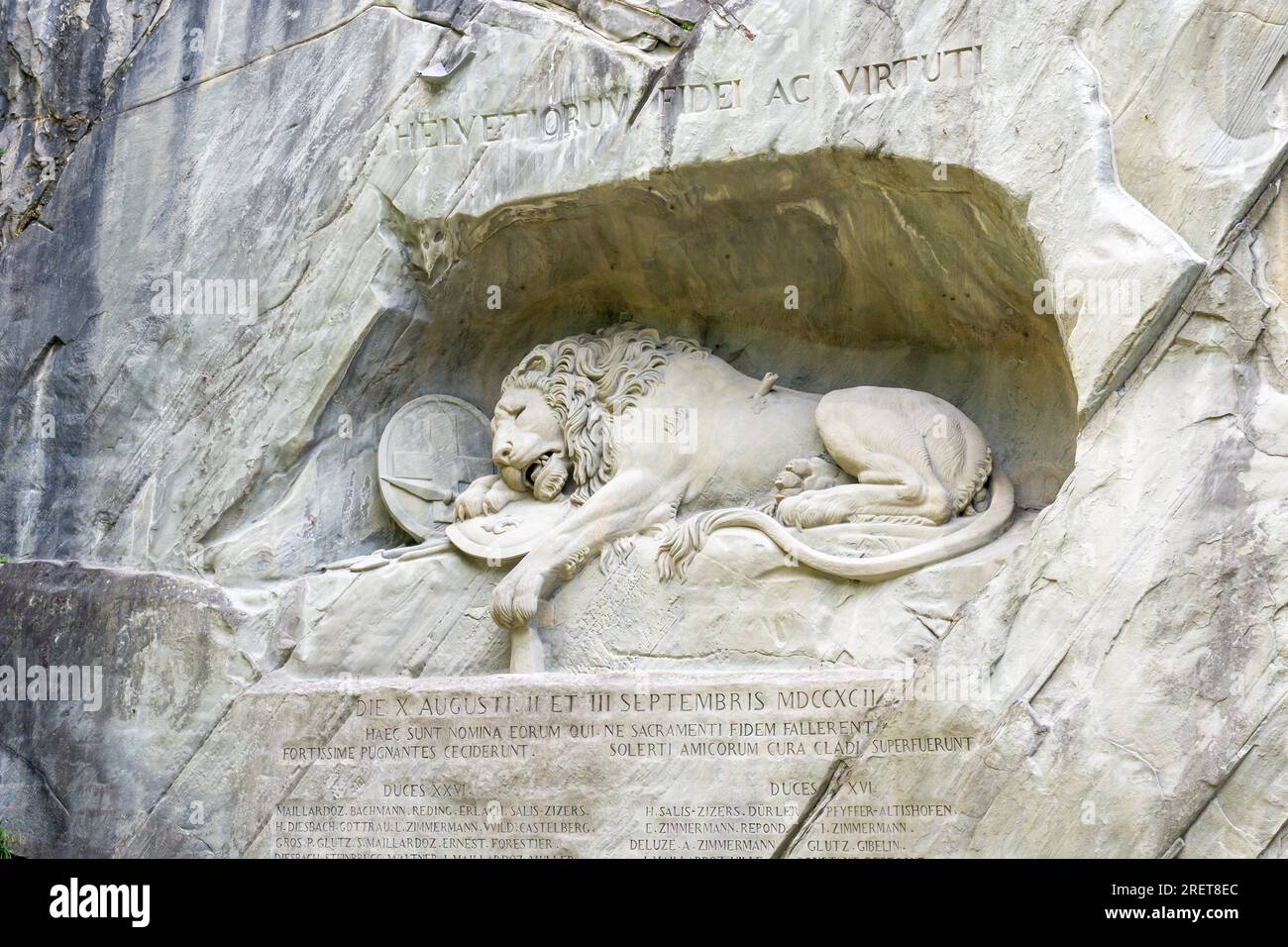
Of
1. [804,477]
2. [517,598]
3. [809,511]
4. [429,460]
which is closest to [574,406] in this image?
[429,460]

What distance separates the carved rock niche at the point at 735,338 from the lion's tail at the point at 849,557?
2.1 inches

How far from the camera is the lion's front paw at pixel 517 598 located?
23.2 feet

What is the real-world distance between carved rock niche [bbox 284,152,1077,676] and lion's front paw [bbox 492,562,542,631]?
13cm

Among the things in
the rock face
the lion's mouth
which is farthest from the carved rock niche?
the lion's mouth

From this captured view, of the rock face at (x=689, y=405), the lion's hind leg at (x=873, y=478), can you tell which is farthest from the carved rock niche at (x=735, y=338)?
the lion's hind leg at (x=873, y=478)

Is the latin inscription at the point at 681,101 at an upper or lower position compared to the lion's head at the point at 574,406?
upper

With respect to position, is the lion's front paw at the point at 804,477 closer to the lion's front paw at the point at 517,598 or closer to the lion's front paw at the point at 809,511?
the lion's front paw at the point at 809,511

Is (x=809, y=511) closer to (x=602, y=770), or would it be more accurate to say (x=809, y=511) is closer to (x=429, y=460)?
(x=602, y=770)

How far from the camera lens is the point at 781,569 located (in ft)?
22.6

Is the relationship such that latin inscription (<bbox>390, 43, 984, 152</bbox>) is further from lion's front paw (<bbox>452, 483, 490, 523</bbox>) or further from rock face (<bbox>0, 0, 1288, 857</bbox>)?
lion's front paw (<bbox>452, 483, 490, 523</bbox>)

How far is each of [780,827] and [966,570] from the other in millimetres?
1203

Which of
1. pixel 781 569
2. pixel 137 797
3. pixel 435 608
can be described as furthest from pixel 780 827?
pixel 137 797

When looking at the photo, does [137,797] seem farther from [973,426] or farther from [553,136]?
[973,426]

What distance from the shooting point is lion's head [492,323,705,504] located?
7.45m
